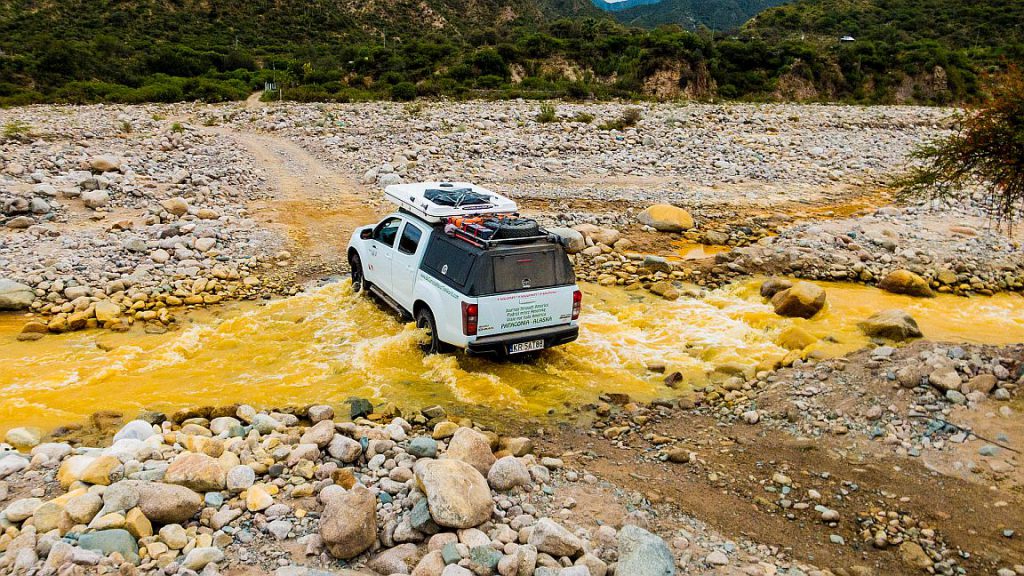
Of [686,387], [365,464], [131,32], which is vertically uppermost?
[131,32]

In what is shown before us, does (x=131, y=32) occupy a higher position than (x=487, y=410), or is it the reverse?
(x=131, y=32)

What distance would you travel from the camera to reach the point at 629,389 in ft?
31.0

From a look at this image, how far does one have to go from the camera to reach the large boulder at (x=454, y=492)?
5.40 metres

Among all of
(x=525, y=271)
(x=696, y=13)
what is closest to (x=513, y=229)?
(x=525, y=271)

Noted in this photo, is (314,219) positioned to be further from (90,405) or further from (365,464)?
(365,464)

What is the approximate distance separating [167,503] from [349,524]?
1543mm

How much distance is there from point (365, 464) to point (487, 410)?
2.19m

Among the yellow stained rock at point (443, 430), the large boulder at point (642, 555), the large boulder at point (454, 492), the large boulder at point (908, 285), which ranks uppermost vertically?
the large boulder at point (454, 492)

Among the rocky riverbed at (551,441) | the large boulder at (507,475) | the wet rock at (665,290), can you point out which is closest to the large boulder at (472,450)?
the rocky riverbed at (551,441)

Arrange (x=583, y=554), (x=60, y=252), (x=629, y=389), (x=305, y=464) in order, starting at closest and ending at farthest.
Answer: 1. (x=583, y=554)
2. (x=305, y=464)
3. (x=629, y=389)
4. (x=60, y=252)

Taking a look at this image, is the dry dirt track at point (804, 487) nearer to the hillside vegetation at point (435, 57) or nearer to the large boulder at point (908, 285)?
the large boulder at point (908, 285)

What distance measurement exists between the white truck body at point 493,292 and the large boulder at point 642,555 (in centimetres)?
408

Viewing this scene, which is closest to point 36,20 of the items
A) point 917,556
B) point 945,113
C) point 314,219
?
point 314,219

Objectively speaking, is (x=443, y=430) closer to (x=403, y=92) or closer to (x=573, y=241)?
(x=573, y=241)
